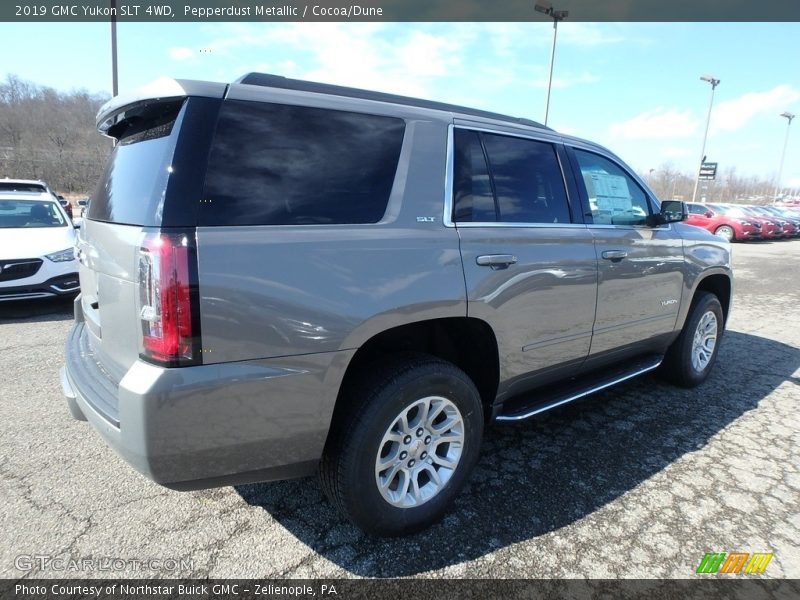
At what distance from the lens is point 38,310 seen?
6227mm

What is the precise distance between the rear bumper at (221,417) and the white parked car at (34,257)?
4840mm

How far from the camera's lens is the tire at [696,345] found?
4.09m

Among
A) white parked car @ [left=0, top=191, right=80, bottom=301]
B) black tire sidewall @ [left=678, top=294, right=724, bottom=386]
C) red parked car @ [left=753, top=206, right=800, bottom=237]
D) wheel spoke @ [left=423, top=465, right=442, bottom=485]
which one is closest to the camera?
wheel spoke @ [left=423, top=465, right=442, bottom=485]

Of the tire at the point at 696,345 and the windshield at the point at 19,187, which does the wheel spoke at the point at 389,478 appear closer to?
the tire at the point at 696,345

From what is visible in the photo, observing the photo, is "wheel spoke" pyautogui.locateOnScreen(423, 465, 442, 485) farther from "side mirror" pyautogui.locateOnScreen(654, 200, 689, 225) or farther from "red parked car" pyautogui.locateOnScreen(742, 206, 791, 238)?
"red parked car" pyautogui.locateOnScreen(742, 206, 791, 238)

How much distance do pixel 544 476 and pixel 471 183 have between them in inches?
69.5

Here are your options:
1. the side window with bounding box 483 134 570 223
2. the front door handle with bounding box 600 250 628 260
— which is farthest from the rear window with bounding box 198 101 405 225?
the front door handle with bounding box 600 250 628 260

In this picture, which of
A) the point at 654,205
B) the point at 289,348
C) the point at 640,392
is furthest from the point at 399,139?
the point at 640,392

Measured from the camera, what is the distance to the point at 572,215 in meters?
3.05

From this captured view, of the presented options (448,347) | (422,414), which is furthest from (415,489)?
(448,347)

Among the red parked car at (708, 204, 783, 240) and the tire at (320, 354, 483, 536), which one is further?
the red parked car at (708, 204, 783, 240)

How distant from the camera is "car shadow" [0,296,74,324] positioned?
582cm

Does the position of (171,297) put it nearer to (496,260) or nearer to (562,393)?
(496,260)
